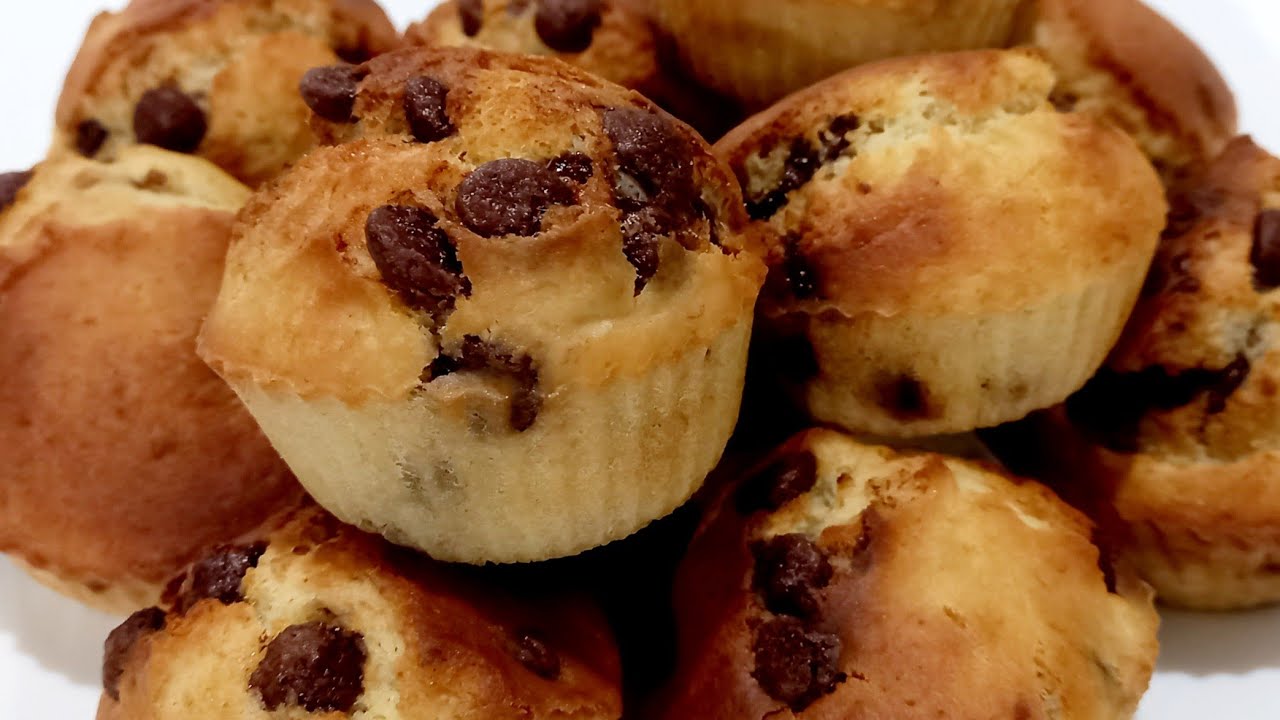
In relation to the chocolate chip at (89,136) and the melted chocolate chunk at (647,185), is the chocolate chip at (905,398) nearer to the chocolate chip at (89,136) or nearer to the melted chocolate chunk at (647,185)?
the melted chocolate chunk at (647,185)

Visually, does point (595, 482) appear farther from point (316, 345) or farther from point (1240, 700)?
point (1240, 700)

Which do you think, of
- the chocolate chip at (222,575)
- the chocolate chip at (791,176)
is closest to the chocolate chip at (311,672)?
the chocolate chip at (222,575)

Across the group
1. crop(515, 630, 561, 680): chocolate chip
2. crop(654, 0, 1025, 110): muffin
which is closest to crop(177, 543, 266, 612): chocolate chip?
crop(515, 630, 561, 680): chocolate chip

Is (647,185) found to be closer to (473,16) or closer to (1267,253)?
(473,16)

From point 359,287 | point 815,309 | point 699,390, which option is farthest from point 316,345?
point 815,309

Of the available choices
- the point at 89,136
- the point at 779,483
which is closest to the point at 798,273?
the point at 779,483

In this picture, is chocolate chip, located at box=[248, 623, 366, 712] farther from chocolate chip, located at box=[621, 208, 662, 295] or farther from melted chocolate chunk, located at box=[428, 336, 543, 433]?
chocolate chip, located at box=[621, 208, 662, 295]
